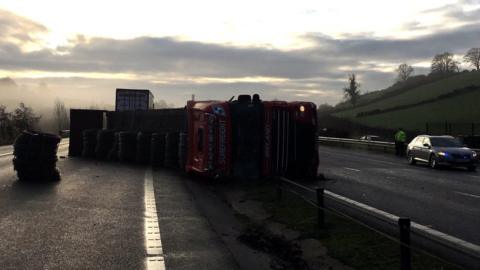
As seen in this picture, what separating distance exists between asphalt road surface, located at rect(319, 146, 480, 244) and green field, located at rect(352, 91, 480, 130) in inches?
1954

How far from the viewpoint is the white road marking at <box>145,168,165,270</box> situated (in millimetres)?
6656

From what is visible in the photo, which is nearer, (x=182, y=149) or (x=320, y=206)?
(x=320, y=206)

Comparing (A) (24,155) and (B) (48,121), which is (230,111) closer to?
(A) (24,155)

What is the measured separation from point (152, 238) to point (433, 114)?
75054 millimetres

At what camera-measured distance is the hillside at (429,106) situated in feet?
239

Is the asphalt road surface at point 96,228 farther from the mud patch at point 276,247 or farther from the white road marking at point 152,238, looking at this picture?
the mud patch at point 276,247

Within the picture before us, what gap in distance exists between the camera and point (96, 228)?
28.7 feet

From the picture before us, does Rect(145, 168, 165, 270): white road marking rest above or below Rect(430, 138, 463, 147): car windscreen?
below

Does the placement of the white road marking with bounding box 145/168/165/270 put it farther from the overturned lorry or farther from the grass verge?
the overturned lorry

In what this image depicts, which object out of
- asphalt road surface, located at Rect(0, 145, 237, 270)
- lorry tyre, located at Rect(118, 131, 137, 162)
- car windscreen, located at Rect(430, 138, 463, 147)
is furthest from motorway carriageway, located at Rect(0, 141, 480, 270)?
car windscreen, located at Rect(430, 138, 463, 147)

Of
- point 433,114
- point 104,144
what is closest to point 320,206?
point 104,144

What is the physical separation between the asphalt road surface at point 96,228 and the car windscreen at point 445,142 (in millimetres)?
13877

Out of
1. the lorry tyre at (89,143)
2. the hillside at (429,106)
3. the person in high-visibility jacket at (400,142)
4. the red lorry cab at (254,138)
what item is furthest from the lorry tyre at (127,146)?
the hillside at (429,106)

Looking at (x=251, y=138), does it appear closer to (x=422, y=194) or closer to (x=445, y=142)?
(x=422, y=194)
